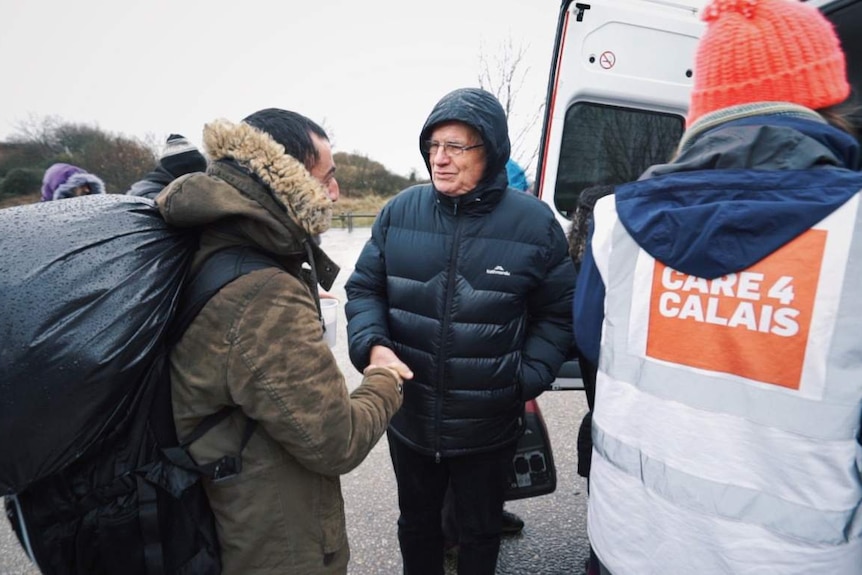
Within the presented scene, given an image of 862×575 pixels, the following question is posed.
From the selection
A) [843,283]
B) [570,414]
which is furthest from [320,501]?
[570,414]

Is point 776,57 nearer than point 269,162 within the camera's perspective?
Yes

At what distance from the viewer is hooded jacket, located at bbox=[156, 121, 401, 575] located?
1015mm

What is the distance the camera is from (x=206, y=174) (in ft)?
3.53

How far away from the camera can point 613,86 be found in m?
2.70

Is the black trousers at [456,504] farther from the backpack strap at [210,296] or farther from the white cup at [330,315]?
the backpack strap at [210,296]

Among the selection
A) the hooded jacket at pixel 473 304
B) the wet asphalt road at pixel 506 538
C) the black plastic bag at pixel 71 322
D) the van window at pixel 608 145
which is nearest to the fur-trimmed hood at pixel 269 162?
the black plastic bag at pixel 71 322

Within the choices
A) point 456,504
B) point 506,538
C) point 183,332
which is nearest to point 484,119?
point 183,332

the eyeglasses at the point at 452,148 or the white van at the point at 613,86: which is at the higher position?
the white van at the point at 613,86

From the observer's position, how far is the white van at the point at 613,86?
253 centimetres

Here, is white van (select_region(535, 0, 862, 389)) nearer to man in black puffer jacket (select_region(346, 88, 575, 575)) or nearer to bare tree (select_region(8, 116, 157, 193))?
man in black puffer jacket (select_region(346, 88, 575, 575))

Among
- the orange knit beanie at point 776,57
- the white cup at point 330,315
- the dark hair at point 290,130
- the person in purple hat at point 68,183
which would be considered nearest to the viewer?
the orange knit beanie at point 776,57

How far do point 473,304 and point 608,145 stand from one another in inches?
78.6

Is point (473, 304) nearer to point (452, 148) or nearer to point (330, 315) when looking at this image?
point (452, 148)

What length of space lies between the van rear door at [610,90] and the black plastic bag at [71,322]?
7.74 ft
